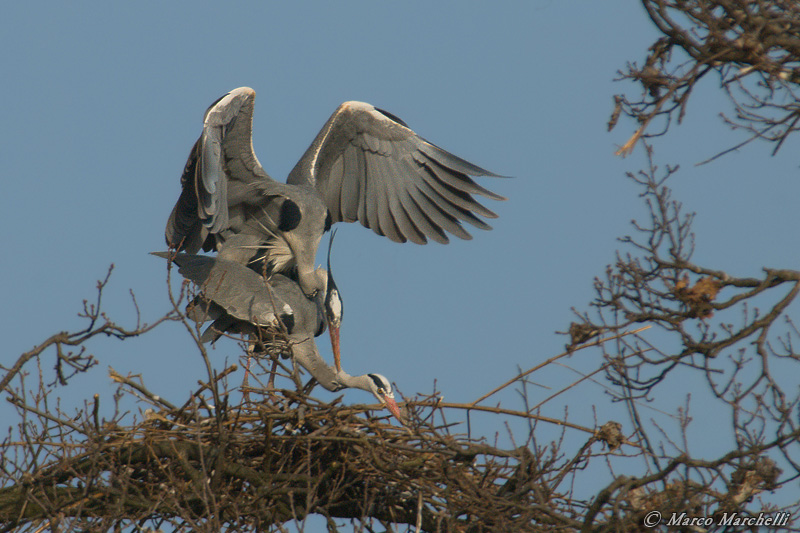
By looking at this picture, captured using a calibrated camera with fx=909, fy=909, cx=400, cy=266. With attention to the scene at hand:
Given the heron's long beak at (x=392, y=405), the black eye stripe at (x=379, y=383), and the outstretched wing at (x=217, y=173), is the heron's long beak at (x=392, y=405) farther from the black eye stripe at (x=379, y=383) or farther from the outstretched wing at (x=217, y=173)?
the outstretched wing at (x=217, y=173)

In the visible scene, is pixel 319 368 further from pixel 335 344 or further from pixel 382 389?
pixel 382 389

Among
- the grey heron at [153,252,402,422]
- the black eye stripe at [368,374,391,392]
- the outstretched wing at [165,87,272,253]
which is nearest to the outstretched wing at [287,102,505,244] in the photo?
the outstretched wing at [165,87,272,253]

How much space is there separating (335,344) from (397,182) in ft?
5.55

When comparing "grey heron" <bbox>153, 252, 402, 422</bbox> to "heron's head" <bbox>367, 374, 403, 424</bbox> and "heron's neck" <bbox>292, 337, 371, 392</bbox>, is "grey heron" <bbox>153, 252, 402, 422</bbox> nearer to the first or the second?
"heron's neck" <bbox>292, 337, 371, 392</bbox>

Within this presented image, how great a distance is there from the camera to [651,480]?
3.11 meters

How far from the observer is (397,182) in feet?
25.0

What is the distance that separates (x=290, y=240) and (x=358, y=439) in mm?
2699

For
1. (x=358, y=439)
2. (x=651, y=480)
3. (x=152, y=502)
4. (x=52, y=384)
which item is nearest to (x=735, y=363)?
(x=651, y=480)

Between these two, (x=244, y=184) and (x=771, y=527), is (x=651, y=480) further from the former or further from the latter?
(x=244, y=184)

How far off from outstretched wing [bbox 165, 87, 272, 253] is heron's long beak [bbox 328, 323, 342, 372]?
3.54 ft

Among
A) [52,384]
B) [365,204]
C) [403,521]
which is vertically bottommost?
[403,521]

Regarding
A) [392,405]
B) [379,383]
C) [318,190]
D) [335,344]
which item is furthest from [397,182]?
[392,405]

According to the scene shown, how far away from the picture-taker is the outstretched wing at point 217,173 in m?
5.88

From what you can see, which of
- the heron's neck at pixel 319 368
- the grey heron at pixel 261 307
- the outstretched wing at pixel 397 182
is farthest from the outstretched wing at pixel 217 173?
the heron's neck at pixel 319 368
